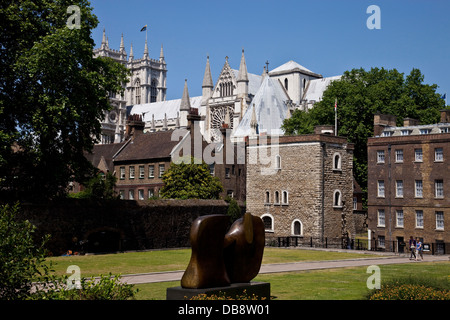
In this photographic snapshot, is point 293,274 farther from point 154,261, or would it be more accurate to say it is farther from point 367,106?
point 367,106

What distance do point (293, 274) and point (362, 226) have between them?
42192mm

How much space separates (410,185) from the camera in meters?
48.5

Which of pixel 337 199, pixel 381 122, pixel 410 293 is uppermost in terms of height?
pixel 381 122

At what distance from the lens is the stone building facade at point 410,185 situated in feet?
153

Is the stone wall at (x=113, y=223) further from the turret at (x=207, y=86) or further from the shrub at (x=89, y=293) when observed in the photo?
the turret at (x=207, y=86)

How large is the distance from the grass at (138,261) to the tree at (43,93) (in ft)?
18.0

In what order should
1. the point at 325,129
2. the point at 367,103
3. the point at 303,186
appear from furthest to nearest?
the point at 367,103, the point at 325,129, the point at 303,186

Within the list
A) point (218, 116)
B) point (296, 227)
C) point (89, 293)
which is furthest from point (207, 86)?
point (89, 293)

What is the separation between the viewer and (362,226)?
2611 inches

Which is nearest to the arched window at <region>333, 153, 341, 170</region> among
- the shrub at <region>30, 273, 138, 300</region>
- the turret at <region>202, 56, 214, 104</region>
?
the shrub at <region>30, 273, 138, 300</region>

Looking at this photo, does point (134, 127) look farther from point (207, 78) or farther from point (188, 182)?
point (207, 78)

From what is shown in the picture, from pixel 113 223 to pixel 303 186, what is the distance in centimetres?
1719

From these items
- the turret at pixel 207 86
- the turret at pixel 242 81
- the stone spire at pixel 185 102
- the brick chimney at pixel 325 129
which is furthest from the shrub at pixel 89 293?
the stone spire at pixel 185 102
